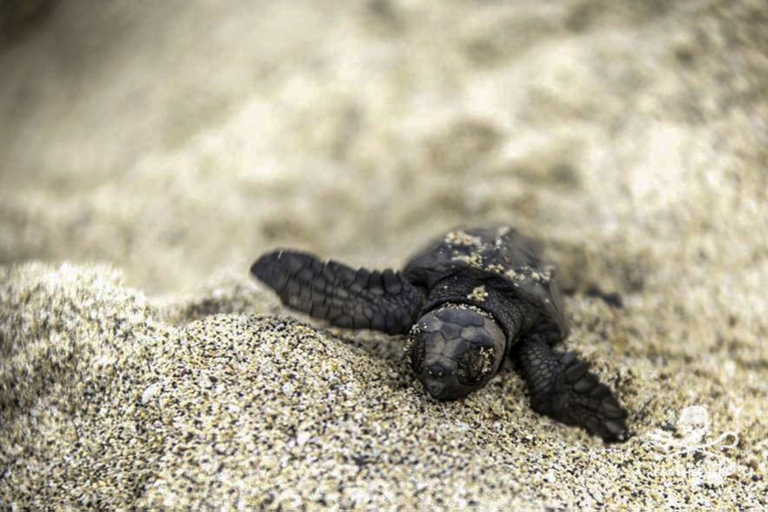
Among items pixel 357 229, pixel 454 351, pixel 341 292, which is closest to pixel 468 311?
pixel 454 351

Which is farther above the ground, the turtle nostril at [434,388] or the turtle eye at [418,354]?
the turtle eye at [418,354]

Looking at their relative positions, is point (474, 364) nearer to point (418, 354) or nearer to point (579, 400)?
point (418, 354)

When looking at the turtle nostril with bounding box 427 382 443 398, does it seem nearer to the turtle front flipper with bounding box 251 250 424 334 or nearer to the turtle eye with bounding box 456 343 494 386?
the turtle eye with bounding box 456 343 494 386

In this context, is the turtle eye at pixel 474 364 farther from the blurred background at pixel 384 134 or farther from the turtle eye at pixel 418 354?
the blurred background at pixel 384 134

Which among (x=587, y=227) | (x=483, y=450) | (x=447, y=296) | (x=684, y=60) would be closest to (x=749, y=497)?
(x=483, y=450)

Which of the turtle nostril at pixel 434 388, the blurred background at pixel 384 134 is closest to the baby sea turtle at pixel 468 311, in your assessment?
the turtle nostril at pixel 434 388

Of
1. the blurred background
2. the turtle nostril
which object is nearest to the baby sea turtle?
the turtle nostril
